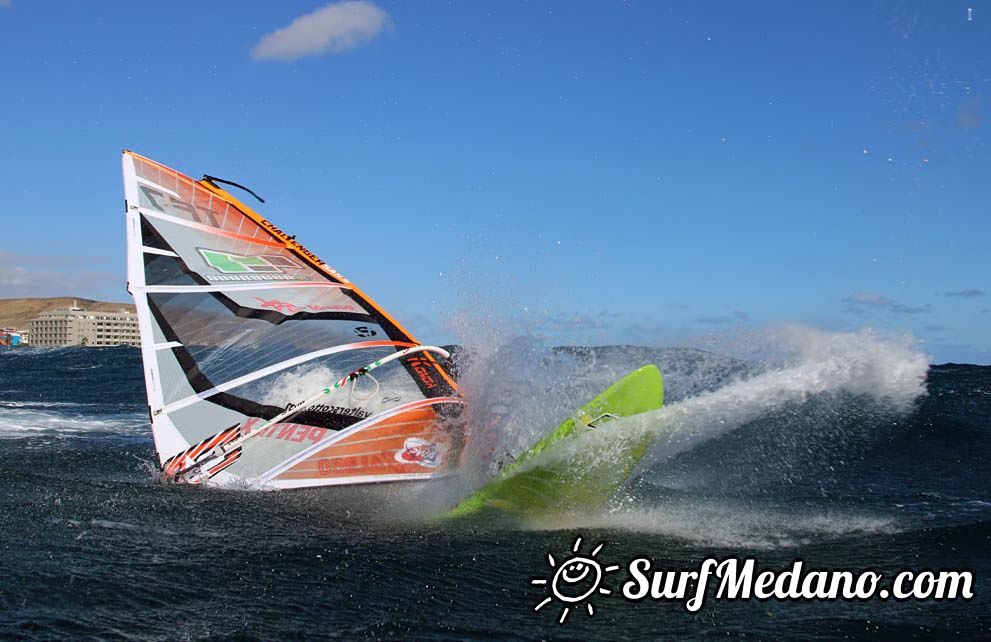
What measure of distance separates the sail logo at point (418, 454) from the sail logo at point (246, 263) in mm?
2586

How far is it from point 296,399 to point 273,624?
5.52 m

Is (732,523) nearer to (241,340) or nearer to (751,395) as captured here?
(751,395)

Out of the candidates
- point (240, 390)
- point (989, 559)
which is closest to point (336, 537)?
point (240, 390)

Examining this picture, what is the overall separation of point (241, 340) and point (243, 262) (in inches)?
35.9

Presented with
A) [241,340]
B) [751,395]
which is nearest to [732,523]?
[751,395]

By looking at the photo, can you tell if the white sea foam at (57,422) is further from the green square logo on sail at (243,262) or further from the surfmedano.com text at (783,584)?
the surfmedano.com text at (783,584)

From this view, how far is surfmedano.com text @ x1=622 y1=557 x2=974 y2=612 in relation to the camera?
4.60 meters

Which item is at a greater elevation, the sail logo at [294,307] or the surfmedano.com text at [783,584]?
the sail logo at [294,307]

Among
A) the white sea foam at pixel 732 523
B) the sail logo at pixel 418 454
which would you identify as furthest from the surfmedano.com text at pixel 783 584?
the sail logo at pixel 418 454

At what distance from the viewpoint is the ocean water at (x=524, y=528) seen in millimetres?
4105

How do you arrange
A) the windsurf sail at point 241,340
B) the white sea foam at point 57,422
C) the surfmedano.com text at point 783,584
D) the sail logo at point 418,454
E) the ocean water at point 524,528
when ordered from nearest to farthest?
the ocean water at point 524,528
the surfmedano.com text at point 783,584
the sail logo at point 418,454
the windsurf sail at point 241,340
the white sea foam at point 57,422

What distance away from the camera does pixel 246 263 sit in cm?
905

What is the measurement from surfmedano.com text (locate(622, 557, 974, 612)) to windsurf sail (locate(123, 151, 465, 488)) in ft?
11.9

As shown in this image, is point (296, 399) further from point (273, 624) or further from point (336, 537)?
point (273, 624)
